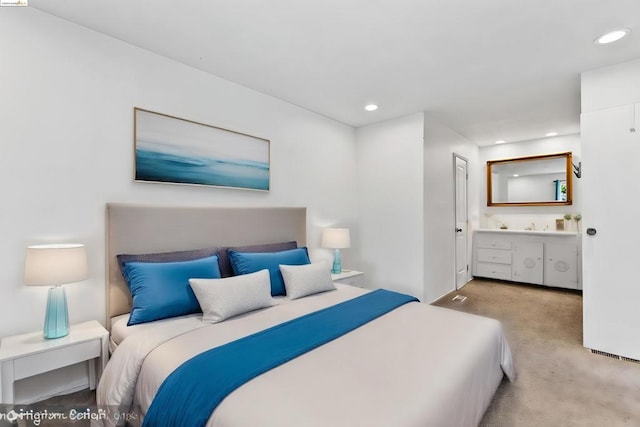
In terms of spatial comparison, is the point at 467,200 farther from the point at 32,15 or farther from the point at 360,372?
the point at 32,15

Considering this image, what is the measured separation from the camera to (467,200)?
17.0 feet

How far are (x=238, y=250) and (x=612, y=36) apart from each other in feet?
10.7

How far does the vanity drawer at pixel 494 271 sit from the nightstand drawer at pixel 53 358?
5.49 m

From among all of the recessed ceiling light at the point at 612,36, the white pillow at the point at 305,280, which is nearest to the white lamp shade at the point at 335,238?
the white pillow at the point at 305,280

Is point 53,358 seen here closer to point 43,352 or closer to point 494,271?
point 43,352

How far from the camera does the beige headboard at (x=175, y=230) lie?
2125 mm

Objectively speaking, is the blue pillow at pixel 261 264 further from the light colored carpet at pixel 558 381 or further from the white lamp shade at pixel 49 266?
the light colored carpet at pixel 558 381

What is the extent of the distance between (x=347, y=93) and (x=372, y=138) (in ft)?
3.76

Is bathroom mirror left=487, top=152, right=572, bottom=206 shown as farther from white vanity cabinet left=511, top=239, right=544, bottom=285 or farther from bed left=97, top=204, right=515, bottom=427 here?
bed left=97, top=204, right=515, bottom=427

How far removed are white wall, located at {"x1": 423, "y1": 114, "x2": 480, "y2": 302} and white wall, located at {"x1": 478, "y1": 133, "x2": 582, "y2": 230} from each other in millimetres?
1104

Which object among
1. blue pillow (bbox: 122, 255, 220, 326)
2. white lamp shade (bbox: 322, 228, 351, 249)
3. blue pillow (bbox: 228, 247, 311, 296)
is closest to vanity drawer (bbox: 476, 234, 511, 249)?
white lamp shade (bbox: 322, 228, 351, 249)

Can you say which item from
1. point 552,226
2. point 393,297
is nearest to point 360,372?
point 393,297

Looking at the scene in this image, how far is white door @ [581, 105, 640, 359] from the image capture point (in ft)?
8.04

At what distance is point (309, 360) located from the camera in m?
1.45
